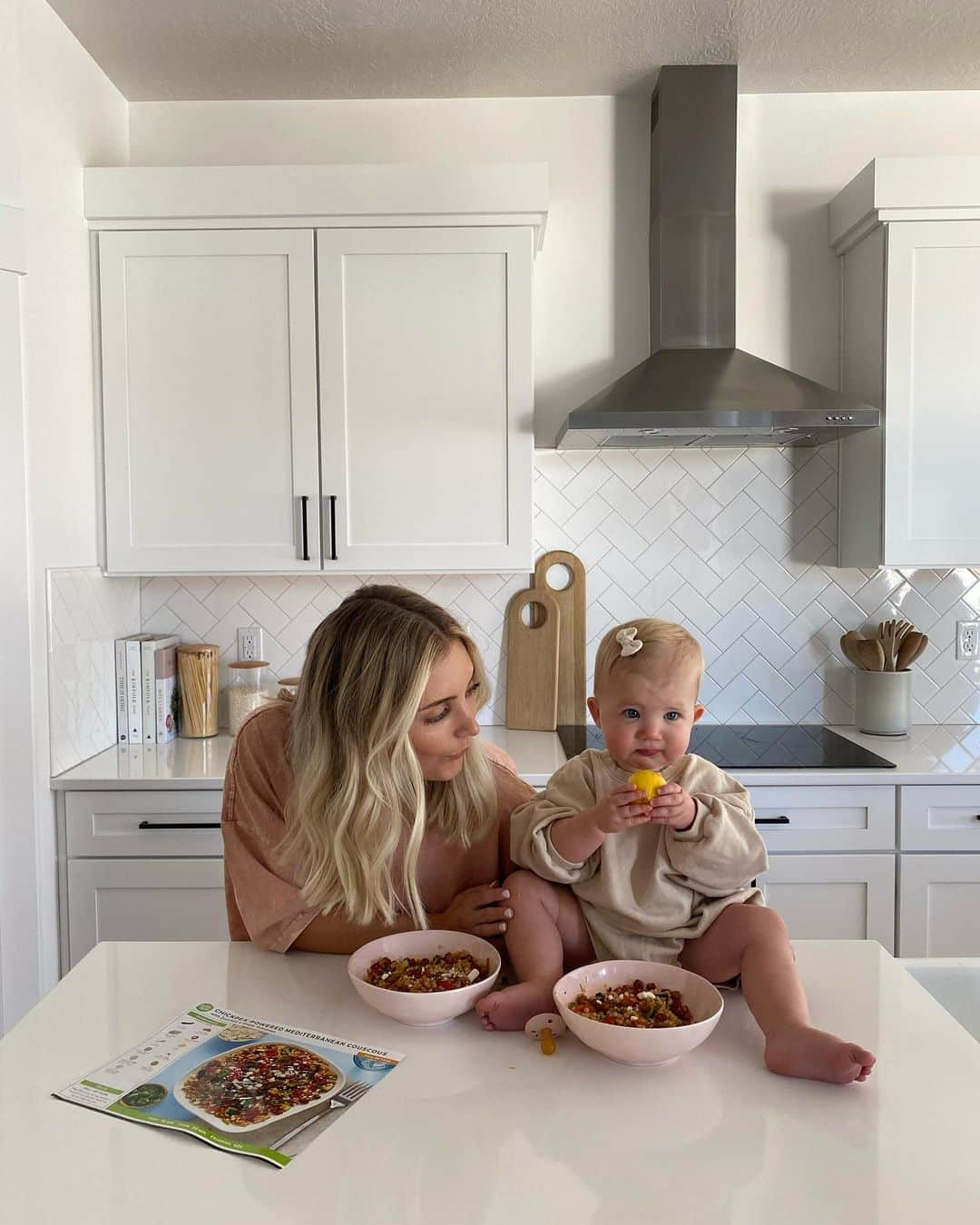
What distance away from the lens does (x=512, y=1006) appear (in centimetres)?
109

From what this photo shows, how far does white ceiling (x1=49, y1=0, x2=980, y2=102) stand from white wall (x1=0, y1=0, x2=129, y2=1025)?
21 cm

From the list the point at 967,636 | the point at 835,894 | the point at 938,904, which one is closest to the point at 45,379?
the point at 835,894

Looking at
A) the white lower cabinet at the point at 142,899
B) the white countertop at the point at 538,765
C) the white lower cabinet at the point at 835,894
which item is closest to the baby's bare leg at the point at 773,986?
the white countertop at the point at 538,765

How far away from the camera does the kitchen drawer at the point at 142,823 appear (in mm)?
2410

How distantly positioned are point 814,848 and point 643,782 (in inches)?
59.5

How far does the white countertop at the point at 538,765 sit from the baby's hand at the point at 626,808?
129cm

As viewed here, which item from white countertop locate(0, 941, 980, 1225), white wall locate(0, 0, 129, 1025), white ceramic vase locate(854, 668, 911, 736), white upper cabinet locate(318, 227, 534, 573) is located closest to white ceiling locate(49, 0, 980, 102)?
white wall locate(0, 0, 129, 1025)

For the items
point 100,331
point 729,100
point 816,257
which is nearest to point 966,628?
point 816,257

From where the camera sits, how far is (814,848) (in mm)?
2451

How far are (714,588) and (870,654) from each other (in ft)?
1.57

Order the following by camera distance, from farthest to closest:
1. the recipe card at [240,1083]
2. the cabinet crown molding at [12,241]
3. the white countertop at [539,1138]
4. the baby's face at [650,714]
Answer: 1. the cabinet crown molding at [12,241]
2. the baby's face at [650,714]
3. the recipe card at [240,1083]
4. the white countertop at [539,1138]

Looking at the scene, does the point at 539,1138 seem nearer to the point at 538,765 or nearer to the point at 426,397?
the point at 538,765

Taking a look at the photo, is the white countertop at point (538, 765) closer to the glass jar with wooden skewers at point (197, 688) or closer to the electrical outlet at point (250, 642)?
the glass jar with wooden skewers at point (197, 688)

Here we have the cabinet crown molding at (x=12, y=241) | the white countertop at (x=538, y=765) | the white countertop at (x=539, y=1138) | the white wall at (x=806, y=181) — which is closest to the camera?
the white countertop at (x=539, y=1138)
